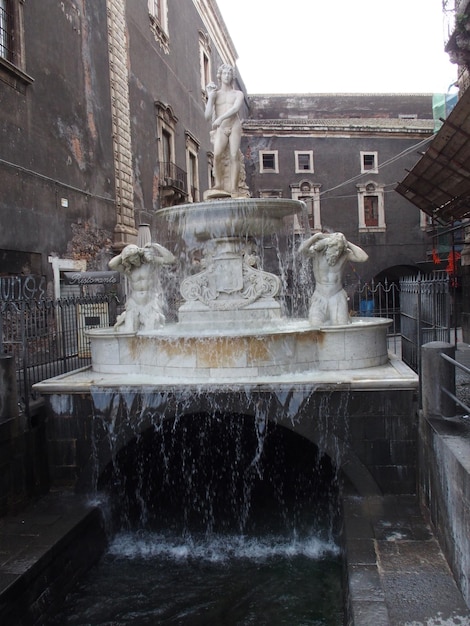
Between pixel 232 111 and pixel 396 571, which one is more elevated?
pixel 232 111

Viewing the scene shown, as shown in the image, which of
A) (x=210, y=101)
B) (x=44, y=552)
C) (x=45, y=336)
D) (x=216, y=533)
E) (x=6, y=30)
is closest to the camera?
(x=44, y=552)

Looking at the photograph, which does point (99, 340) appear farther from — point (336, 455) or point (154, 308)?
point (336, 455)

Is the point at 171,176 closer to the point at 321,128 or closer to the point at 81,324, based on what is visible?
the point at 81,324

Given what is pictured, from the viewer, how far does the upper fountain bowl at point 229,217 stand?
25.3ft

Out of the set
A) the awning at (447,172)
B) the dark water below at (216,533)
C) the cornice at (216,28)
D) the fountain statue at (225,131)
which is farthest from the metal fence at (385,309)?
the cornice at (216,28)

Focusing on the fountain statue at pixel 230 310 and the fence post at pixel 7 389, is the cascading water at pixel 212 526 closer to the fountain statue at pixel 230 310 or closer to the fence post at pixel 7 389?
the fountain statue at pixel 230 310

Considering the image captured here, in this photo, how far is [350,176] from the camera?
32156 millimetres

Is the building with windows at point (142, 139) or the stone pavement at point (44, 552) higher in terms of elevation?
the building with windows at point (142, 139)

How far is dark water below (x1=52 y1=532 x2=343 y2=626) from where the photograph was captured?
524cm

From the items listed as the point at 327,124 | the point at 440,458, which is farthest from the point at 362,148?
the point at 440,458

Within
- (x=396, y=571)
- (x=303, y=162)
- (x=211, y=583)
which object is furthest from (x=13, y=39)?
(x=303, y=162)

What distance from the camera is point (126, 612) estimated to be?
5324 millimetres

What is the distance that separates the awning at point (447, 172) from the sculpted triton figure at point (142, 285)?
16.5 ft

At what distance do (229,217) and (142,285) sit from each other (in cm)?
151
